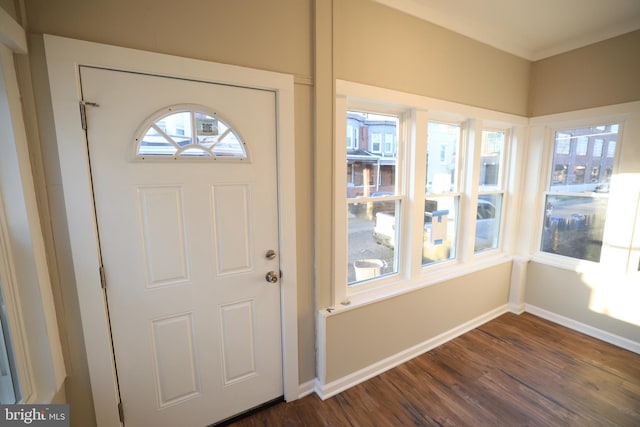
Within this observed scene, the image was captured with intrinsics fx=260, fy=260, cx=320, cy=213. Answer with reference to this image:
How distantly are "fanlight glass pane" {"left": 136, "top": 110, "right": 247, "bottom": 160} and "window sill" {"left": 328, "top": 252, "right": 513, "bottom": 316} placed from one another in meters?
1.25

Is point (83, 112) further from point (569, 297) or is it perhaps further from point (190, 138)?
point (569, 297)

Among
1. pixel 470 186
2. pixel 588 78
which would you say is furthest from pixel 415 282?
pixel 588 78

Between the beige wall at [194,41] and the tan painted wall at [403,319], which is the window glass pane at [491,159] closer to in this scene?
the tan painted wall at [403,319]

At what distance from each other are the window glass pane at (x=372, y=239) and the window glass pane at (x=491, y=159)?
1.28 m

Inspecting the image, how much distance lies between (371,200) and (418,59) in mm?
1172

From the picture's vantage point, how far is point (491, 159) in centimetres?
287

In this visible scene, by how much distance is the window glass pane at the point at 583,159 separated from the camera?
8.15ft

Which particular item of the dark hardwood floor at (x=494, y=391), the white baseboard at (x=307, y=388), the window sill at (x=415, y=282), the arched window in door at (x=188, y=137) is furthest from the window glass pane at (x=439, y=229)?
the arched window in door at (x=188, y=137)

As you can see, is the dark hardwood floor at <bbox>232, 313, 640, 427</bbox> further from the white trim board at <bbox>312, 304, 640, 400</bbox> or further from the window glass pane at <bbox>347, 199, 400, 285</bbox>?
the window glass pane at <bbox>347, 199, 400, 285</bbox>

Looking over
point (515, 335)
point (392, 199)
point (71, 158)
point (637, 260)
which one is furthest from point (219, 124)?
point (637, 260)

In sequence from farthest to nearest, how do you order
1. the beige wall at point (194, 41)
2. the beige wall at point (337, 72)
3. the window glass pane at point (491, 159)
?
the window glass pane at point (491, 159), the beige wall at point (337, 72), the beige wall at point (194, 41)

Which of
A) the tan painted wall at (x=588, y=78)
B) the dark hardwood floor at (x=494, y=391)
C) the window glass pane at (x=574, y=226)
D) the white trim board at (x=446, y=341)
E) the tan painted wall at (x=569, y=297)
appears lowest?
the dark hardwood floor at (x=494, y=391)

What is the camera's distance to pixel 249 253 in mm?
1607

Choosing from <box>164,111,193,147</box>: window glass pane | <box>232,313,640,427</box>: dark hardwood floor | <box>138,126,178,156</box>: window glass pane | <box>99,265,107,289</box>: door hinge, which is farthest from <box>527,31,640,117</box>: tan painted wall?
<box>99,265,107,289</box>: door hinge
